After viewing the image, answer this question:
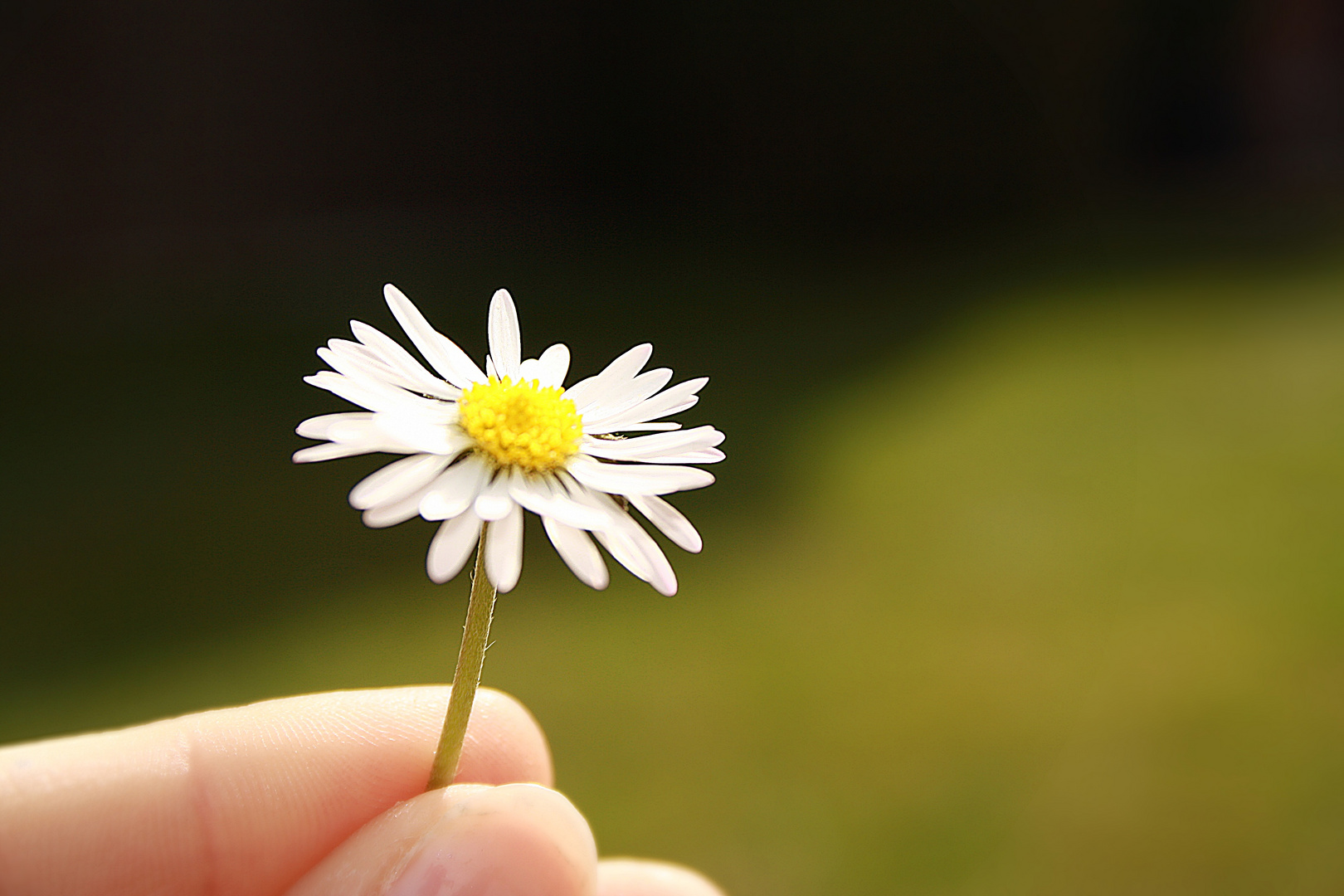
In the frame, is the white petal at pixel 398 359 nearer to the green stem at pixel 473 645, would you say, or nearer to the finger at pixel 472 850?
the green stem at pixel 473 645

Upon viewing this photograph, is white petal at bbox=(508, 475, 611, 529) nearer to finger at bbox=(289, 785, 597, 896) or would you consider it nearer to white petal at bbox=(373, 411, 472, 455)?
white petal at bbox=(373, 411, 472, 455)

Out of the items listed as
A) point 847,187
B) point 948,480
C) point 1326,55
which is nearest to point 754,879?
point 948,480

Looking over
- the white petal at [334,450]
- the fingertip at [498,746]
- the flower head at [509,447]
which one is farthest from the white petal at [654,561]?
the fingertip at [498,746]

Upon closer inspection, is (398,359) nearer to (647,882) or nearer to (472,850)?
(472,850)

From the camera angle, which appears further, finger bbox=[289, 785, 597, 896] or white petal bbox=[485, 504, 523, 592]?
finger bbox=[289, 785, 597, 896]

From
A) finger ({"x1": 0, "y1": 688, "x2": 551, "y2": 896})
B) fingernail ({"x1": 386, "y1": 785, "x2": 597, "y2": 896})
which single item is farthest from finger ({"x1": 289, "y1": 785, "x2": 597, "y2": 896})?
finger ({"x1": 0, "y1": 688, "x2": 551, "y2": 896})
